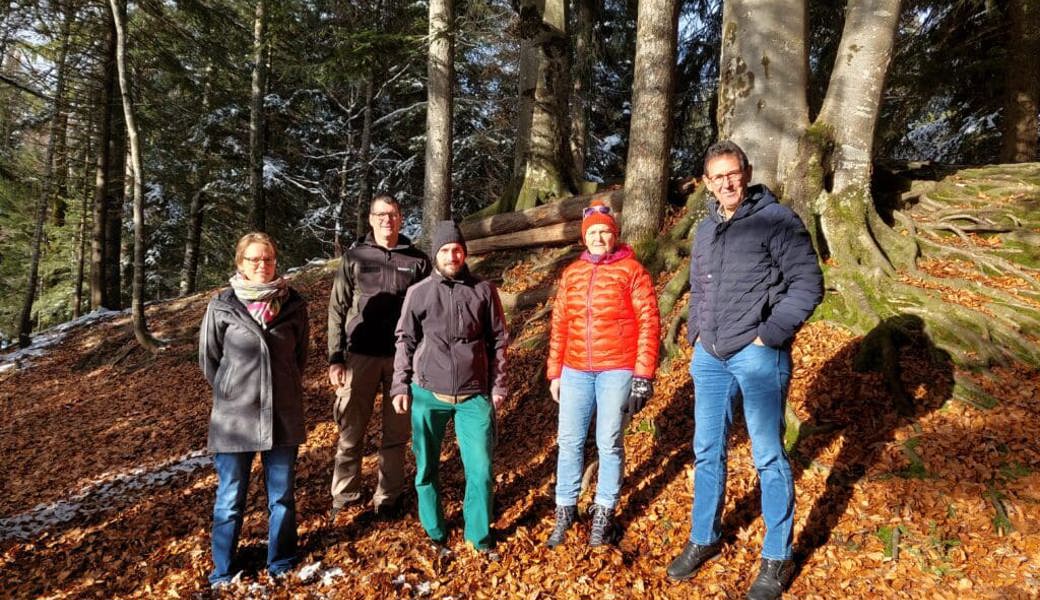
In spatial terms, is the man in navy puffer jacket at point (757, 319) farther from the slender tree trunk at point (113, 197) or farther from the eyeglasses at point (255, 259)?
the slender tree trunk at point (113, 197)

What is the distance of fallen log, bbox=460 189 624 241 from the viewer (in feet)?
26.2

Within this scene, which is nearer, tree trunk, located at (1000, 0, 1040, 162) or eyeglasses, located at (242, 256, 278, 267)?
eyeglasses, located at (242, 256, 278, 267)

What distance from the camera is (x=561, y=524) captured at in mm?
3611

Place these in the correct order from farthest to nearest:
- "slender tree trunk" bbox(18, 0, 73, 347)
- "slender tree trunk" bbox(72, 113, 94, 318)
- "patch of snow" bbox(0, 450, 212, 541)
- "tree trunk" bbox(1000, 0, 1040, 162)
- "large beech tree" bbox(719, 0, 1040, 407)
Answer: "slender tree trunk" bbox(72, 113, 94, 318)
"slender tree trunk" bbox(18, 0, 73, 347)
"tree trunk" bbox(1000, 0, 1040, 162)
"large beech tree" bbox(719, 0, 1040, 407)
"patch of snow" bbox(0, 450, 212, 541)

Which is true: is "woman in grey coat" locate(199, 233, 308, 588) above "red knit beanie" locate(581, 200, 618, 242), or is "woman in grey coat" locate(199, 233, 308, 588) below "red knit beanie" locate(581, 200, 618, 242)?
below

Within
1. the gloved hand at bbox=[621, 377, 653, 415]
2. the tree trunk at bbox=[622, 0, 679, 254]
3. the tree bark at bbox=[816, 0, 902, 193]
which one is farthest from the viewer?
the tree trunk at bbox=[622, 0, 679, 254]

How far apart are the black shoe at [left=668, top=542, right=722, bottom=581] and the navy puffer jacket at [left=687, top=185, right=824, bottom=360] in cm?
125

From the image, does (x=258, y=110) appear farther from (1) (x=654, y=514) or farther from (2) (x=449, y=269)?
(1) (x=654, y=514)

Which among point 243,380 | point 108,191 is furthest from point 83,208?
point 243,380

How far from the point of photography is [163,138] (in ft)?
50.5

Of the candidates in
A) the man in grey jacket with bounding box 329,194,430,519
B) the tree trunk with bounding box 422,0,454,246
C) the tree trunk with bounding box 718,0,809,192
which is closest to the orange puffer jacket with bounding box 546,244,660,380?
the man in grey jacket with bounding box 329,194,430,519

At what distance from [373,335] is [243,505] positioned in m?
1.41

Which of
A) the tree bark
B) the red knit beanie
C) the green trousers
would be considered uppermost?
the tree bark

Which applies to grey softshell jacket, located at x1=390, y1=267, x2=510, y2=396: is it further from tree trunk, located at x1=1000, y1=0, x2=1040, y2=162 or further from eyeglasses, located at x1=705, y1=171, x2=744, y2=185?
tree trunk, located at x1=1000, y1=0, x2=1040, y2=162
